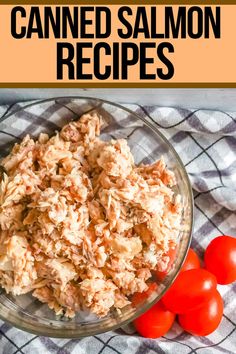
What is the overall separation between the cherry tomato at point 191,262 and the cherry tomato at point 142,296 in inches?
5.5

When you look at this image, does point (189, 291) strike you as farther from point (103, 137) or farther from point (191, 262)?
point (103, 137)

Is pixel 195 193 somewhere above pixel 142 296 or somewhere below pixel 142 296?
above

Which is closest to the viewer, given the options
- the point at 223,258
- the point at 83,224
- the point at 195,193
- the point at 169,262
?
the point at 83,224

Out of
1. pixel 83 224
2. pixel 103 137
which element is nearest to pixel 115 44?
pixel 103 137

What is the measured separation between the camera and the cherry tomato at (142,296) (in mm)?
1767

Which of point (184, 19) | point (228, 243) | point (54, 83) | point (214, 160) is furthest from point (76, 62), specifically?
point (228, 243)

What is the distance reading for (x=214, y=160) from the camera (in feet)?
6.56

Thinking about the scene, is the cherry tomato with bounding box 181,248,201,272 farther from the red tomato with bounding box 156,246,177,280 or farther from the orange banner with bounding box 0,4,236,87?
the orange banner with bounding box 0,4,236,87

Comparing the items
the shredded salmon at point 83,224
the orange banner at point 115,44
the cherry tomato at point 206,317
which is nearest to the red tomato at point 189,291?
the cherry tomato at point 206,317

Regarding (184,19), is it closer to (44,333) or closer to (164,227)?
(164,227)

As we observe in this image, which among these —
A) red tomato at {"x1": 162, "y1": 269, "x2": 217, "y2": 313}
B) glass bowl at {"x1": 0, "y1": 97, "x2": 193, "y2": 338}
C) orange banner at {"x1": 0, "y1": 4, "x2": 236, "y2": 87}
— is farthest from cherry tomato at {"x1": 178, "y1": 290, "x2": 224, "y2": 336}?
orange banner at {"x1": 0, "y1": 4, "x2": 236, "y2": 87}

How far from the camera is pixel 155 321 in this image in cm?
187

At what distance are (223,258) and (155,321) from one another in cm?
28

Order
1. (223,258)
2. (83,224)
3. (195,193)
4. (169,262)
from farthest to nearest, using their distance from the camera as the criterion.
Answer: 1. (195,193)
2. (223,258)
3. (169,262)
4. (83,224)
